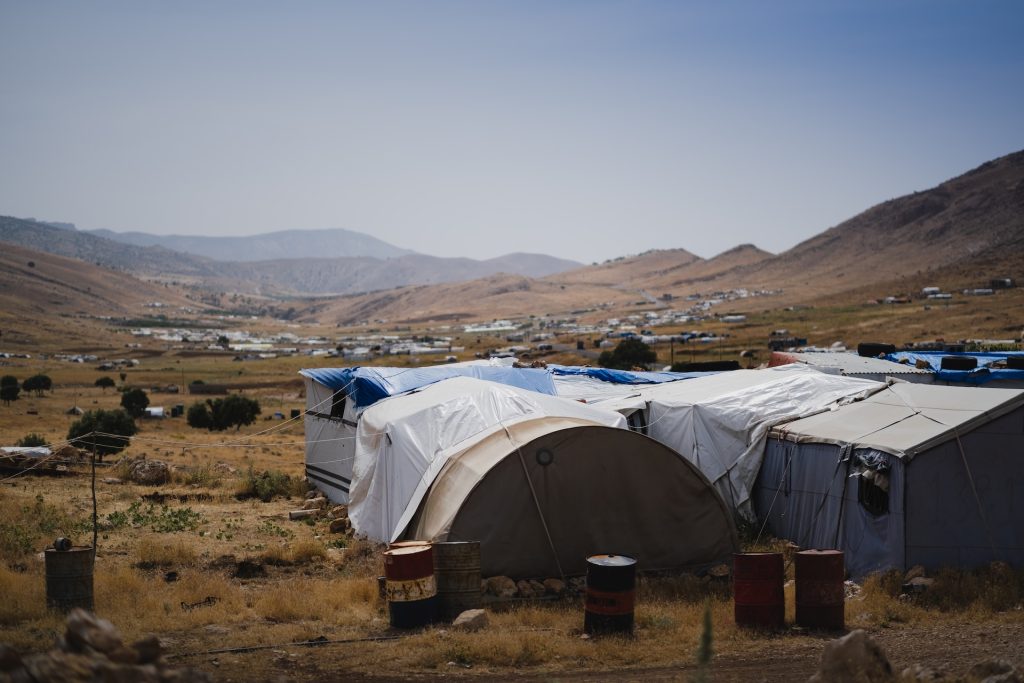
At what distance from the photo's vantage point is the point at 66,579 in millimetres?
11344

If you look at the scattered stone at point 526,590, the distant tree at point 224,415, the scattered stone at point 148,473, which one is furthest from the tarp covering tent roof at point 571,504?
the distant tree at point 224,415

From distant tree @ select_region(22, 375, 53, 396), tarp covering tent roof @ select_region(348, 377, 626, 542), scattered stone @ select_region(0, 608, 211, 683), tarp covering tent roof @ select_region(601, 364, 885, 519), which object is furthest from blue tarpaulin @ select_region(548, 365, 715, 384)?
distant tree @ select_region(22, 375, 53, 396)

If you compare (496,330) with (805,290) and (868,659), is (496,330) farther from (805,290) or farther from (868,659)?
(868,659)

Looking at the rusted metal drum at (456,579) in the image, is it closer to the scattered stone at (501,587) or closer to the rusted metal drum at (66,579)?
the scattered stone at (501,587)

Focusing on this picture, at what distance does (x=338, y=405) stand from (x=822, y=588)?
14862 mm

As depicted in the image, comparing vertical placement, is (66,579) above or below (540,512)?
below

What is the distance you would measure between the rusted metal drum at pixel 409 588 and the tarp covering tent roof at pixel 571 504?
1.93m

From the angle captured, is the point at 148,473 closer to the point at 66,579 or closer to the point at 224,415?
the point at 66,579

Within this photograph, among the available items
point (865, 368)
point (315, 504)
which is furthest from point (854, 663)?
point (865, 368)

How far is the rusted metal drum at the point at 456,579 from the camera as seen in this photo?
12.0 metres

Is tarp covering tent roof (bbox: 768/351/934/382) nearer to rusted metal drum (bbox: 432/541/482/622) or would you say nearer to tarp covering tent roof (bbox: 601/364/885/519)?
tarp covering tent roof (bbox: 601/364/885/519)

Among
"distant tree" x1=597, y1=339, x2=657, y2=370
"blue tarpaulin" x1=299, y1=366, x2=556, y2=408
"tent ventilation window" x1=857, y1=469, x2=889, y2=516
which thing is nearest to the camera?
"tent ventilation window" x1=857, y1=469, x2=889, y2=516

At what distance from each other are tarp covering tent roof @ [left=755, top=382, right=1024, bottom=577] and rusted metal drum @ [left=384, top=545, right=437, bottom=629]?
23.4 ft

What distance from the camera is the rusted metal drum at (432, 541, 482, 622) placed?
12.0m
